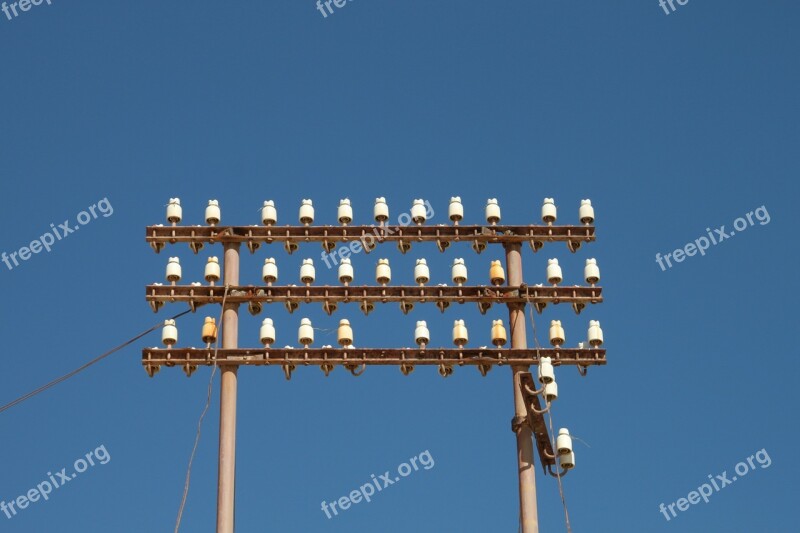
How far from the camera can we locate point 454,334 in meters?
27.2

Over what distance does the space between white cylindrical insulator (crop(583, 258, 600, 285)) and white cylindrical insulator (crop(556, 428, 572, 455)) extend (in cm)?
257

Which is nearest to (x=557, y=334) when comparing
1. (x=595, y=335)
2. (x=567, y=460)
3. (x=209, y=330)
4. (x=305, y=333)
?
(x=595, y=335)

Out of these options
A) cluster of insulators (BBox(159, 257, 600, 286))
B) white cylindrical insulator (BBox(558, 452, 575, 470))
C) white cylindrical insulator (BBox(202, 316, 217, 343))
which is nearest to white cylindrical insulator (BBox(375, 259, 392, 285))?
cluster of insulators (BBox(159, 257, 600, 286))

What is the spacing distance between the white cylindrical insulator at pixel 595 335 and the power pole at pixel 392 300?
1 cm

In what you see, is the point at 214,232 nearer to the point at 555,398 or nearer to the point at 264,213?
the point at 264,213

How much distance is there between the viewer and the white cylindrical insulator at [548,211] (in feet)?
93.1

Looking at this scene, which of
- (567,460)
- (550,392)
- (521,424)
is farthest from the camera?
(521,424)

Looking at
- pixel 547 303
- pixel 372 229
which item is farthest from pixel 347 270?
pixel 547 303

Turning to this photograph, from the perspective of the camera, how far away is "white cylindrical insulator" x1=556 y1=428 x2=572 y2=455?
86.7 feet

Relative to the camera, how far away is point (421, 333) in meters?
27.0

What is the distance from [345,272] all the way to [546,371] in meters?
3.36

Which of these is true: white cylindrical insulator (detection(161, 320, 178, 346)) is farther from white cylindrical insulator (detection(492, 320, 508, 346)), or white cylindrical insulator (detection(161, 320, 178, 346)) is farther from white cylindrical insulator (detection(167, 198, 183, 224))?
white cylindrical insulator (detection(492, 320, 508, 346))

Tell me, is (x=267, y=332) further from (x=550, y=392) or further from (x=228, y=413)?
(x=550, y=392)

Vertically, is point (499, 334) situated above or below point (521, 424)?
above
